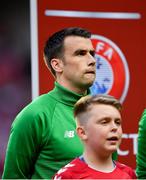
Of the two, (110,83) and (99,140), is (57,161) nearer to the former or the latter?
(99,140)

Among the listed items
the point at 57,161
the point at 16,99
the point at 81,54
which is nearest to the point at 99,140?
the point at 57,161

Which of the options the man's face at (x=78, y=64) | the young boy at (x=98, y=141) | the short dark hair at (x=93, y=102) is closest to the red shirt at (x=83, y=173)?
the young boy at (x=98, y=141)

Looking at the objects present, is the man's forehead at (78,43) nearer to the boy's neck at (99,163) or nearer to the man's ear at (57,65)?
the man's ear at (57,65)

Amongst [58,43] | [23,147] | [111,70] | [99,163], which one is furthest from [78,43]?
[111,70]

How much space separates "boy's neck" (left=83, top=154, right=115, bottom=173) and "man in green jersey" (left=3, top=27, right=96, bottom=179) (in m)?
0.21

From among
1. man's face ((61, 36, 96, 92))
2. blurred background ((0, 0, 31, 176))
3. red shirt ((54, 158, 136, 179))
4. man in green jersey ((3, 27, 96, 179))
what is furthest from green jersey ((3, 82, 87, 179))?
blurred background ((0, 0, 31, 176))

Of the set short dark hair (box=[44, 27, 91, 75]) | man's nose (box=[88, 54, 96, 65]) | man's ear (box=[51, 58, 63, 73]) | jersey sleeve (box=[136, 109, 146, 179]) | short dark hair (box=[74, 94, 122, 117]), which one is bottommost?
jersey sleeve (box=[136, 109, 146, 179])

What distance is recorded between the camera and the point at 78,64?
2639 millimetres

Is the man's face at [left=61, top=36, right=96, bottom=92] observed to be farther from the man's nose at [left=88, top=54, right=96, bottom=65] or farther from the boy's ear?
the boy's ear

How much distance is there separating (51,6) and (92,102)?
2.08 meters

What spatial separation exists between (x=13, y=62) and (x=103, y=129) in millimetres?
2069

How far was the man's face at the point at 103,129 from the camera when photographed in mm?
2250

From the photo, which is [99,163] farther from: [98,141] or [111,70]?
[111,70]

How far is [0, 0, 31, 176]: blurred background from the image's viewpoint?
425cm
